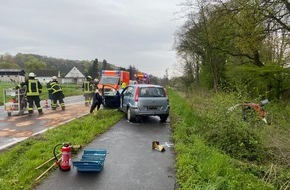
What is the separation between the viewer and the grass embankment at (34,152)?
17.9 ft

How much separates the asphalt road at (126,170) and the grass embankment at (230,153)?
1.12 feet

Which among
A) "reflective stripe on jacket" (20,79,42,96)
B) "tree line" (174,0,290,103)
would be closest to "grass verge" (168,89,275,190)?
"tree line" (174,0,290,103)

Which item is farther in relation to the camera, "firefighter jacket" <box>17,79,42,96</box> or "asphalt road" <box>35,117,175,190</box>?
"firefighter jacket" <box>17,79,42,96</box>

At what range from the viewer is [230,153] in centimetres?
804

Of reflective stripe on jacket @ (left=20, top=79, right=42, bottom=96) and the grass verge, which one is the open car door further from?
the grass verge

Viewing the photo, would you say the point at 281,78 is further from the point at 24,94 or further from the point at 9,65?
the point at 9,65

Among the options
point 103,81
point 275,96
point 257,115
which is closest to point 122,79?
point 103,81

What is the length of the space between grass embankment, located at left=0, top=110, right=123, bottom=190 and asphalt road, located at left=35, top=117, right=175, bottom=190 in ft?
1.08

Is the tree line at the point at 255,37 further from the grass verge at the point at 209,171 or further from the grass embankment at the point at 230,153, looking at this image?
the grass verge at the point at 209,171

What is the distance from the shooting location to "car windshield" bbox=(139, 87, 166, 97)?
12766mm

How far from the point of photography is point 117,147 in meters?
8.30

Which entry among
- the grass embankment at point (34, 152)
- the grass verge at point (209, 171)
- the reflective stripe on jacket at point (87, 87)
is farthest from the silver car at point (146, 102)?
the reflective stripe on jacket at point (87, 87)

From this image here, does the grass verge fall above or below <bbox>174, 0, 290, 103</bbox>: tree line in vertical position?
below

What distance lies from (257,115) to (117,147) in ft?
16.7
